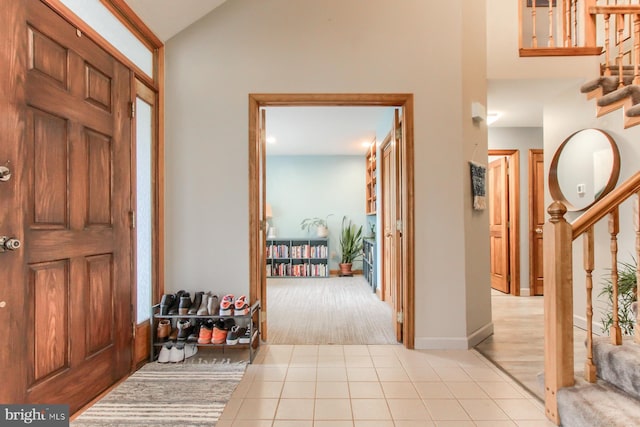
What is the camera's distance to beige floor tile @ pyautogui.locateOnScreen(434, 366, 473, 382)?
7.55 feet

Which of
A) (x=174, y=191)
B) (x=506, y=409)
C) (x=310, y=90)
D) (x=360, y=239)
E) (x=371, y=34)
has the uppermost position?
(x=371, y=34)

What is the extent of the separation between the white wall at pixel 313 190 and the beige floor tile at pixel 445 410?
5135 mm

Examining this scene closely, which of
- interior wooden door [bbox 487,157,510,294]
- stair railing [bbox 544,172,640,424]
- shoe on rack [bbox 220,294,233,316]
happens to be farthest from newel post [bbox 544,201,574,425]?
interior wooden door [bbox 487,157,510,294]

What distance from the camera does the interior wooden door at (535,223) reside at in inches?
190

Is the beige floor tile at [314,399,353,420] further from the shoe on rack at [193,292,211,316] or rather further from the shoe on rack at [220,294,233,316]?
the shoe on rack at [193,292,211,316]

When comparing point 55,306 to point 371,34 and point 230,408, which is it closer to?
point 230,408

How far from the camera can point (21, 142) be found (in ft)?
Answer: 4.97

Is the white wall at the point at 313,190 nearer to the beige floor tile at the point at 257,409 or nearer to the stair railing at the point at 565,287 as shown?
the beige floor tile at the point at 257,409

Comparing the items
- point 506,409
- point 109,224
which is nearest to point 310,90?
point 109,224

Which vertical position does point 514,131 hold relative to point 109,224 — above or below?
above

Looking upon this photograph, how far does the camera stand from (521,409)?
1.92 metres

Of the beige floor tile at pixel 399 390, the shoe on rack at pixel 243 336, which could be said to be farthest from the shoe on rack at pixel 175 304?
the beige floor tile at pixel 399 390

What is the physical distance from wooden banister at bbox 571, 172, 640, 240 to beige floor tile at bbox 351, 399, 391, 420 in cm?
132

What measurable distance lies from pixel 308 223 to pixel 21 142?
5.68 m
